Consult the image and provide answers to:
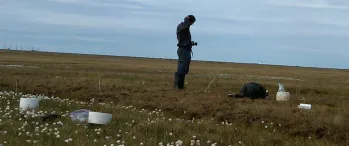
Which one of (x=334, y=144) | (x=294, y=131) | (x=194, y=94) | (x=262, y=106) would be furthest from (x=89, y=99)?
(x=334, y=144)

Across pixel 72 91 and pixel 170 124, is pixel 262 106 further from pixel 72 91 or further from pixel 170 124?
pixel 72 91

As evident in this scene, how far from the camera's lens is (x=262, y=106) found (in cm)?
1573

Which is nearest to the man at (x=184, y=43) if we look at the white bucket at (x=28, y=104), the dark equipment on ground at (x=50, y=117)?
the white bucket at (x=28, y=104)

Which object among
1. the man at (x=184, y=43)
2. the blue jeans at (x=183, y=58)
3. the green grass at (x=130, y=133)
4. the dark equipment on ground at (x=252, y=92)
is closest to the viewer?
the green grass at (x=130, y=133)

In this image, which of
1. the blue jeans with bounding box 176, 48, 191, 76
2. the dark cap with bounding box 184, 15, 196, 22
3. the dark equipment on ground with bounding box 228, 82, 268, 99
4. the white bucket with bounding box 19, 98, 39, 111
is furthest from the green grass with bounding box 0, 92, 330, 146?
the dark cap with bounding box 184, 15, 196, 22

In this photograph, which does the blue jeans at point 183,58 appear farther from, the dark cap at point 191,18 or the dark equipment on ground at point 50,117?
the dark equipment on ground at point 50,117

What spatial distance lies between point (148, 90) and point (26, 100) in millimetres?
7963

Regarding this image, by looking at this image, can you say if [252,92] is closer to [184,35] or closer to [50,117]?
[184,35]

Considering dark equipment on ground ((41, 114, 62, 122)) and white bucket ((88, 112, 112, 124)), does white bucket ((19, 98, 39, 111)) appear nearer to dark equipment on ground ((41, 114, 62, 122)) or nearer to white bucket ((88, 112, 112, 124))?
dark equipment on ground ((41, 114, 62, 122))

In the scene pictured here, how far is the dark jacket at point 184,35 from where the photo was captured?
63.8ft

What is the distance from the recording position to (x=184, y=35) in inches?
776

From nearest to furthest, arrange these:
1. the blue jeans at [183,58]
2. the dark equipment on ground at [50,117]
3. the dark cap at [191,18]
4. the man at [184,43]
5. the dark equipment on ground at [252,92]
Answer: the dark equipment on ground at [50,117], the dark equipment on ground at [252,92], the dark cap at [191,18], the man at [184,43], the blue jeans at [183,58]

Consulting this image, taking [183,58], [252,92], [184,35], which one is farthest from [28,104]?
[252,92]

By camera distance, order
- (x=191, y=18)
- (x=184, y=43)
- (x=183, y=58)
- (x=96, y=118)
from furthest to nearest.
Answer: (x=183, y=58) < (x=184, y=43) < (x=191, y=18) < (x=96, y=118)
